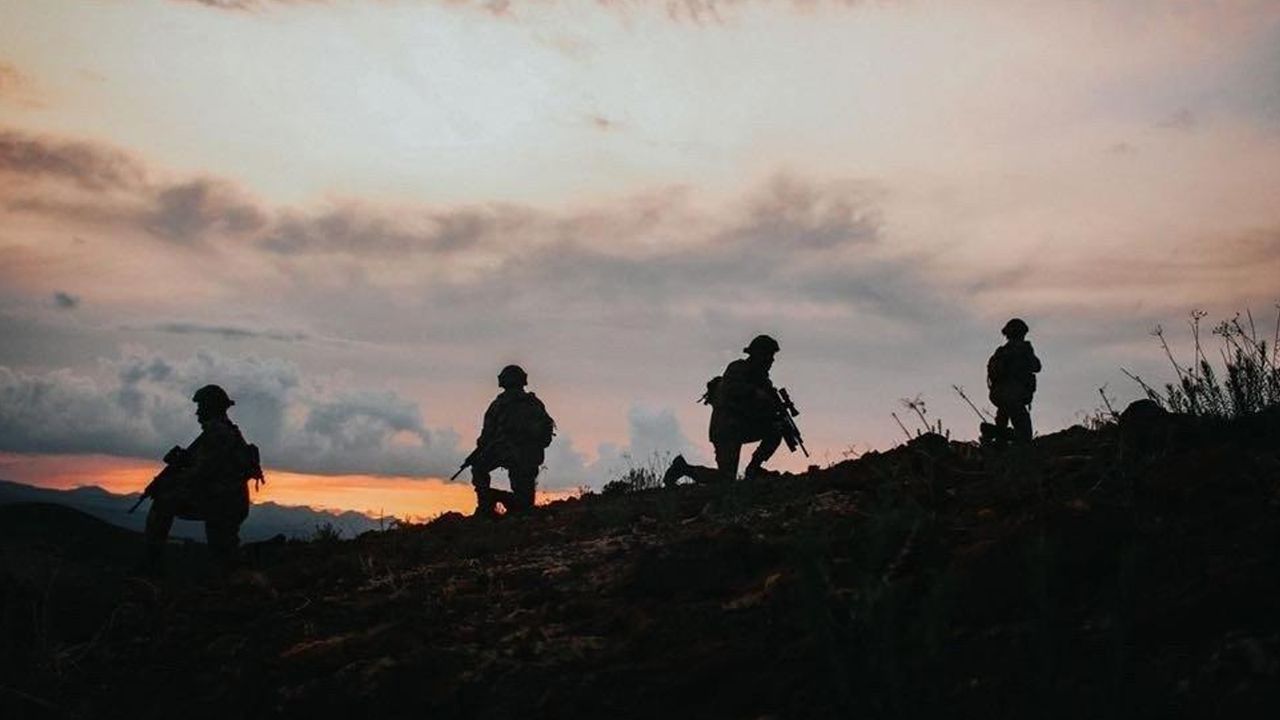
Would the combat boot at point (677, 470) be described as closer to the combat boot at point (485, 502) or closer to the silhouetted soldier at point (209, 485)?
the combat boot at point (485, 502)

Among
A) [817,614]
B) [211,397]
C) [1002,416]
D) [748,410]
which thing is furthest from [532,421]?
[817,614]

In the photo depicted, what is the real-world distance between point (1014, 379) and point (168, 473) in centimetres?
973

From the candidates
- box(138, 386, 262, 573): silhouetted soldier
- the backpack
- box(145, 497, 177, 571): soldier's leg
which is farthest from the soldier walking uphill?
box(145, 497, 177, 571): soldier's leg

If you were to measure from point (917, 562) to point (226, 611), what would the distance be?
4.55m

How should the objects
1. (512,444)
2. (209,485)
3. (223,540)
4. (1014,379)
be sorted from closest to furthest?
(209,485)
(223,540)
(1014,379)
(512,444)

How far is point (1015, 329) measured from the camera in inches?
518

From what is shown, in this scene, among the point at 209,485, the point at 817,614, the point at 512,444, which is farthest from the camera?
the point at 512,444

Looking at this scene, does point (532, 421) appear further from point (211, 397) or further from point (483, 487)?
point (211, 397)

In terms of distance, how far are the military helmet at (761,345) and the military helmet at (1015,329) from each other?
9.69 ft

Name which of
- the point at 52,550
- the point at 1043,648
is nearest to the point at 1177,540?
the point at 1043,648

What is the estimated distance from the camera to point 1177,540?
4.61 m

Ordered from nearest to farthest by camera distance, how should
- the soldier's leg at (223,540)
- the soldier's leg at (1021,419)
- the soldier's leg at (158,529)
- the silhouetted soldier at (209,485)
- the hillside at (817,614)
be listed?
the hillside at (817,614)
the soldier's leg at (158,529)
the silhouetted soldier at (209,485)
the soldier's leg at (223,540)
the soldier's leg at (1021,419)

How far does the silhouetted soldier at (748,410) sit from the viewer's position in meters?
13.2

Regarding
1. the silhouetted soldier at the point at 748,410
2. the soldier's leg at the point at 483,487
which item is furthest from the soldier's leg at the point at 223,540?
the silhouetted soldier at the point at 748,410
